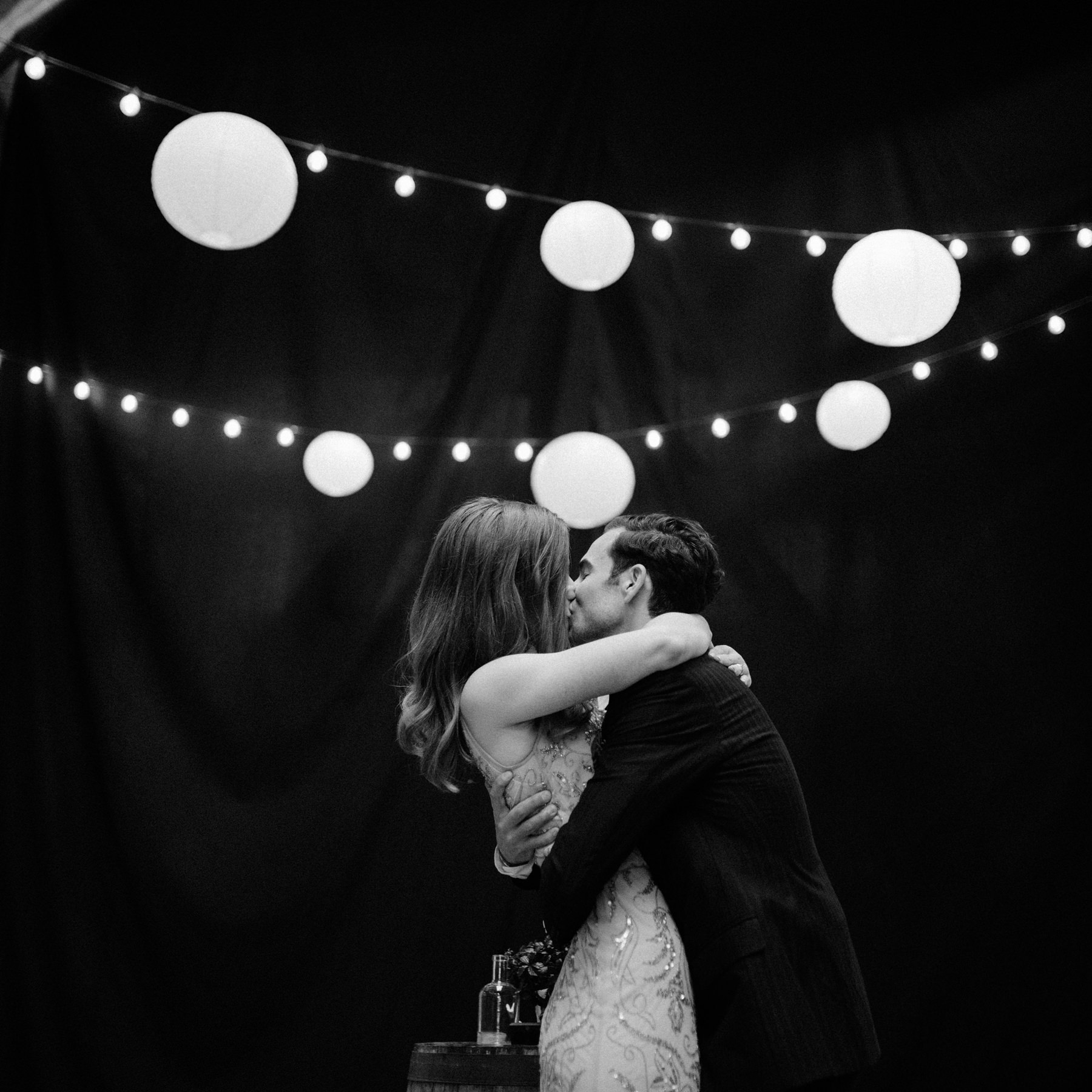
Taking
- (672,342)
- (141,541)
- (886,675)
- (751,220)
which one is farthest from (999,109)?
(141,541)

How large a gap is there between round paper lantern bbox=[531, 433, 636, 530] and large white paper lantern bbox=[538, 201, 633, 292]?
397 mm

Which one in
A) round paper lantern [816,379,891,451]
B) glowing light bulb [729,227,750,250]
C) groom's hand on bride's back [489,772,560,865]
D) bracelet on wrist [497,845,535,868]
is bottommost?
bracelet on wrist [497,845,535,868]

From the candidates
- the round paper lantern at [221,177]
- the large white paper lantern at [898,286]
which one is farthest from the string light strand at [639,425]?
the round paper lantern at [221,177]

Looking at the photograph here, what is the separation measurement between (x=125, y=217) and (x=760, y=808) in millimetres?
2592

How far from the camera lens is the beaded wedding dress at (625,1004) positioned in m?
1.49

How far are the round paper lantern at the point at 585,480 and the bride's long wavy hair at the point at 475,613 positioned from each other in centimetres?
111

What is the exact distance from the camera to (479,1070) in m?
1.92

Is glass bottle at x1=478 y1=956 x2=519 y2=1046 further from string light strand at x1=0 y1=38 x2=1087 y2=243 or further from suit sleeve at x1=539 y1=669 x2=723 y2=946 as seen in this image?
string light strand at x1=0 y1=38 x2=1087 y2=243

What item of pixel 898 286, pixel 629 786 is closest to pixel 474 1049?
pixel 629 786

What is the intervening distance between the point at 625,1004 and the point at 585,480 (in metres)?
1.65

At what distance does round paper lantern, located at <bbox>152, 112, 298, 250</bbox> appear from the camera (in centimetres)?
225

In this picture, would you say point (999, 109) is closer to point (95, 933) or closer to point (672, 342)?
point (672, 342)

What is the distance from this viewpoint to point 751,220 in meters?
3.74

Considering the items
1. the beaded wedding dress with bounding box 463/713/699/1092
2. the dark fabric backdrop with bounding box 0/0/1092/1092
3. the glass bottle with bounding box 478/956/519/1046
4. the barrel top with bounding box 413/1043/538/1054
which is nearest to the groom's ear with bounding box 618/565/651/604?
the beaded wedding dress with bounding box 463/713/699/1092
